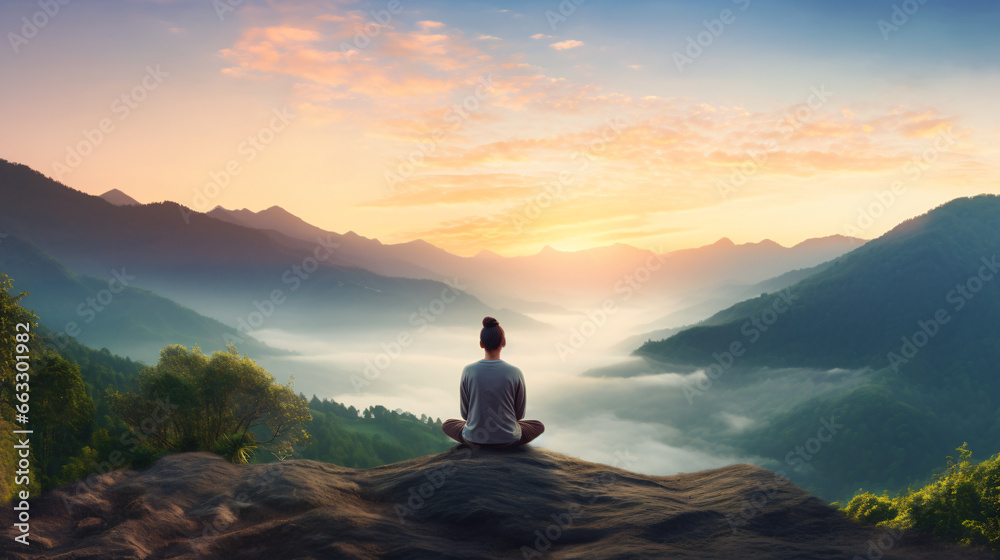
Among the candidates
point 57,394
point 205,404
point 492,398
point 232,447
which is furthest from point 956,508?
point 205,404

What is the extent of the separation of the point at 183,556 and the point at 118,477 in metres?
4.91

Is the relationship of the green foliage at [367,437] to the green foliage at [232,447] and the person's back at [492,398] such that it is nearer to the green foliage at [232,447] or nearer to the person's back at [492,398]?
the green foliage at [232,447]

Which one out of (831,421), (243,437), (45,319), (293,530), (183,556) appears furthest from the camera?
(45,319)

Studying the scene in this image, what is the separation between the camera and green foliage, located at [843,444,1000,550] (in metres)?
7.17

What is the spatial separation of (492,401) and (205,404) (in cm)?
1521

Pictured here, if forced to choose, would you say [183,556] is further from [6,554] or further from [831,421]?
[831,421]

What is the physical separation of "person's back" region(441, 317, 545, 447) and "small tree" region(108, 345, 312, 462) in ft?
24.4

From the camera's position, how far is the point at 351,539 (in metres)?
7.40

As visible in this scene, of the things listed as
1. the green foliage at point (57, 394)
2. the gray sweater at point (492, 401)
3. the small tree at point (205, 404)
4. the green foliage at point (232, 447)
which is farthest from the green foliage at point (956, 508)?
the green foliage at point (57, 394)

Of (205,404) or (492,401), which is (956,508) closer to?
(492,401)

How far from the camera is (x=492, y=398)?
10.3 m

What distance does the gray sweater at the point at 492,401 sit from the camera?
33.6ft

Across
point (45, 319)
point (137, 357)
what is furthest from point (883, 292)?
point (45, 319)

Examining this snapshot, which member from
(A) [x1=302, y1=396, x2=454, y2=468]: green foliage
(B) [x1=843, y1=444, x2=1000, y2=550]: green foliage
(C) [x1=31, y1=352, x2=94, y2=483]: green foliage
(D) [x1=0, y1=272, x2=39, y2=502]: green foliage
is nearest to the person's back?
(B) [x1=843, y1=444, x2=1000, y2=550]: green foliage
